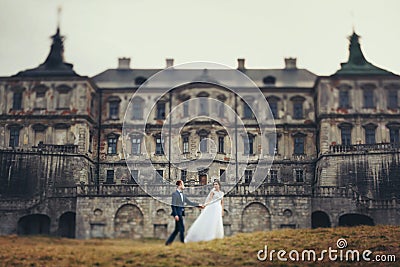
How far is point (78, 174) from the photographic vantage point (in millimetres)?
44344

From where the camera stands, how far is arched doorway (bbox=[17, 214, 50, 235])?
3691 centimetres

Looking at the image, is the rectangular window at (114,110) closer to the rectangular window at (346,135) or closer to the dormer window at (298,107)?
the dormer window at (298,107)

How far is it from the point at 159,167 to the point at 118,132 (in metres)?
4.56

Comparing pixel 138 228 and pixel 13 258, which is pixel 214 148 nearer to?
pixel 138 228

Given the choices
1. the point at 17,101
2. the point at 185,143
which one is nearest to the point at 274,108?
the point at 185,143

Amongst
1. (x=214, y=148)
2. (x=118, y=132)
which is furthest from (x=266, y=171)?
(x=118, y=132)

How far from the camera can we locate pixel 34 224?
1489 inches

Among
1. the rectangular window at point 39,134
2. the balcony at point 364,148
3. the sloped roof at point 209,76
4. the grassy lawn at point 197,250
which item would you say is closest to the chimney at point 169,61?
the sloped roof at point 209,76

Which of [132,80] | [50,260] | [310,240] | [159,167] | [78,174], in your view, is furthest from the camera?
[132,80]

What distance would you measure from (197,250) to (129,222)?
1396cm

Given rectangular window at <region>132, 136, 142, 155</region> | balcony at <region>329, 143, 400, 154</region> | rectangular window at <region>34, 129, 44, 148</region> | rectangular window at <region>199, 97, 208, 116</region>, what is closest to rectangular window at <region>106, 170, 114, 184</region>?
rectangular window at <region>132, 136, 142, 155</region>

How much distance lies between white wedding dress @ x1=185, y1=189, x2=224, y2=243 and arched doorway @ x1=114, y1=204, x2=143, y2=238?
1258 cm

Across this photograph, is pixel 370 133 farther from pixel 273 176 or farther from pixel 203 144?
pixel 203 144

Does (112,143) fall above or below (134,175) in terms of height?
above
